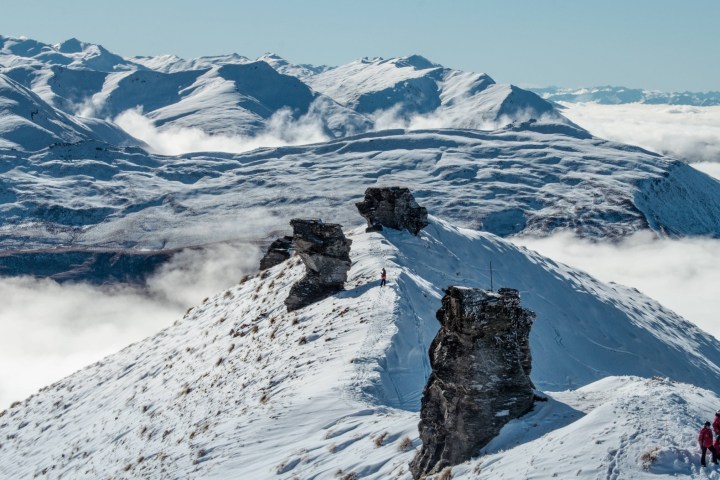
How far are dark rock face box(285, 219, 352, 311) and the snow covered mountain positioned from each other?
1.33 m

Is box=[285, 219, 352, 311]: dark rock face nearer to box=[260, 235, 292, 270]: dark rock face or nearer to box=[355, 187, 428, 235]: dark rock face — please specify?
box=[355, 187, 428, 235]: dark rock face

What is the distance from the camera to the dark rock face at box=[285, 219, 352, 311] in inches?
1986

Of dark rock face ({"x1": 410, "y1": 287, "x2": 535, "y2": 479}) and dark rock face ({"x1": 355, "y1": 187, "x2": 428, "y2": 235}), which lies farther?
dark rock face ({"x1": 355, "y1": 187, "x2": 428, "y2": 235})

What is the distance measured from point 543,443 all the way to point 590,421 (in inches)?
55.4

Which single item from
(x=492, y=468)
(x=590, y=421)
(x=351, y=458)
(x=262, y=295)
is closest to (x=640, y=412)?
(x=590, y=421)

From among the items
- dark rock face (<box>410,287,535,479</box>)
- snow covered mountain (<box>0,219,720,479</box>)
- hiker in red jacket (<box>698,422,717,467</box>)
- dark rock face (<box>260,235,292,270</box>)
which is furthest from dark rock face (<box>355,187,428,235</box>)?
hiker in red jacket (<box>698,422,717,467</box>)

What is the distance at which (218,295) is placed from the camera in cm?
6700

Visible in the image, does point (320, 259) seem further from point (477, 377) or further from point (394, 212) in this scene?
point (477, 377)

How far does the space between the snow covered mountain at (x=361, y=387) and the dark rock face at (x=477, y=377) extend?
2.58 feet

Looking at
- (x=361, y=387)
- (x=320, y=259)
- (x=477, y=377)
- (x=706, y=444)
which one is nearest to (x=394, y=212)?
(x=320, y=259)

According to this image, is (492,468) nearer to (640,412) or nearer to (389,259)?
(640,412)

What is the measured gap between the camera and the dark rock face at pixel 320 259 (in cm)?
5044

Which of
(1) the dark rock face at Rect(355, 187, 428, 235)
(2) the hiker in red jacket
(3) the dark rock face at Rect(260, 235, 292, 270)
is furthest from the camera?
(3) the dark rock face at Rect(260, 235, 292, 270)

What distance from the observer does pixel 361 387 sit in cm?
3447
